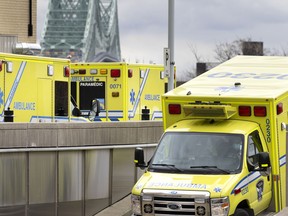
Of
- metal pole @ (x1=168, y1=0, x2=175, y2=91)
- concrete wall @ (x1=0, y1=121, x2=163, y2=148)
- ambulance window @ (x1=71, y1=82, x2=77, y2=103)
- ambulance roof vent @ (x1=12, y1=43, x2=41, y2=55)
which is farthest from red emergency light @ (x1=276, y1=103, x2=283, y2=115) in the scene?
ambulance window @ (x1=71, y1=82, x2=77, y2=103)

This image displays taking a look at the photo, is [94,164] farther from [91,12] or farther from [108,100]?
[91,12]

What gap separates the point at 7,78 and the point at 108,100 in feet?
19.9

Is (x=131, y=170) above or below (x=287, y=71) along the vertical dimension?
below

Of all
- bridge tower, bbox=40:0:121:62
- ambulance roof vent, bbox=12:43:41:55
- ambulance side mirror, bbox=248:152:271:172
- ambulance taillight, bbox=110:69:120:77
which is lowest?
ambulance side mirror, bbox=248:152:271:172

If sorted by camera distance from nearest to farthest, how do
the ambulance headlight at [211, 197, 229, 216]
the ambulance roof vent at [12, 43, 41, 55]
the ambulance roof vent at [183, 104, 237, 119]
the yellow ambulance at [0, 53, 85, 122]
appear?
1. the ambulance headlight at [211, 197, 229, 216]
2. the ambulance roof vent at [183, 104, 237, 119]
3. the yellow ambulance at [0, 53, 85, 122]
4. the ambulance roof vent at [12, 43, 41, 55]

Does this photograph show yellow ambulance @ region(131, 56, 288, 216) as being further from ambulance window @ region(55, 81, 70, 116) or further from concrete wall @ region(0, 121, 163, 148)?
ambulance window @ region(55, 81, 70, 116)

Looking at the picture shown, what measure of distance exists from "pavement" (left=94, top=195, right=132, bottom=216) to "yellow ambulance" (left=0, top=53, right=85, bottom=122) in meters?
2.46

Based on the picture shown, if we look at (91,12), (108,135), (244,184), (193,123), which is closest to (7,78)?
(108,135)

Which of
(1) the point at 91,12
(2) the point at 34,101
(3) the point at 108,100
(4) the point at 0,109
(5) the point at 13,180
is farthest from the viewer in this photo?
(1) the point at 91,12

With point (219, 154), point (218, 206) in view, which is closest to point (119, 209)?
point (219, 154)

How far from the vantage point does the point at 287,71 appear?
14.5 meters

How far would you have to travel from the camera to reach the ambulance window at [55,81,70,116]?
19.1 metres

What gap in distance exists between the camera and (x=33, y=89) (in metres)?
17.9

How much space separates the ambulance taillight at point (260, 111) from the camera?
41.5 ft
